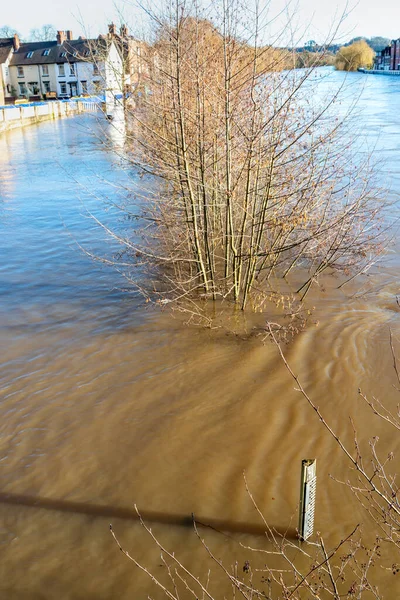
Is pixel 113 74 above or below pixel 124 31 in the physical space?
below

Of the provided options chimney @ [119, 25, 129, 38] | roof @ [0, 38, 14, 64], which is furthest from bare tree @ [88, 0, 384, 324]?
roof @ [0, 38, 14, 64]

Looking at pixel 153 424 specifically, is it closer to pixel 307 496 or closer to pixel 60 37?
pixel 307 496

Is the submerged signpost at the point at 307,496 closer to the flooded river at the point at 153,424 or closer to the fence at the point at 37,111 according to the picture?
the flooded river at the point at 153,424

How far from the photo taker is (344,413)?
6531 mm

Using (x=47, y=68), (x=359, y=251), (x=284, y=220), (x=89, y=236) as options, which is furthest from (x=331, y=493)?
(x=47, y=68)

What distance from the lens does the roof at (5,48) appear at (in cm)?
6843

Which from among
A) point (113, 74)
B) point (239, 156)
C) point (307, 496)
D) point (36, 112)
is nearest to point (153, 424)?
point (307, 496)

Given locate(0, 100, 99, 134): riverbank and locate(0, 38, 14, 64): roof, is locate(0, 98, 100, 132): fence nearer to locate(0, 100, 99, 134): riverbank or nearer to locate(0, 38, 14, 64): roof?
locate(0, 100, 99, 134): riverbank

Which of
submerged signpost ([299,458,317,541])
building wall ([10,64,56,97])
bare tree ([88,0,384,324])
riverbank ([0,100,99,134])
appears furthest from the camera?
building wall ([10,64,56,97])

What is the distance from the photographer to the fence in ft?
132

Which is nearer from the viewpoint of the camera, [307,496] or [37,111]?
[307,496]

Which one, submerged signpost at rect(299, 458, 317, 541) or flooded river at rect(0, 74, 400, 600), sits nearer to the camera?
submerged signpost at rect(299, 458, 317, 541)

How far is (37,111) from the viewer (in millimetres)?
46844

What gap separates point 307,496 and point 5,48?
259ft
